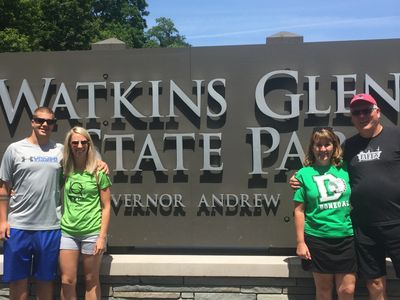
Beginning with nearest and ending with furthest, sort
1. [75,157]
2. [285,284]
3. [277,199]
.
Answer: [75,157]
[285,284]
[277,199]

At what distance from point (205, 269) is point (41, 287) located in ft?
4.14

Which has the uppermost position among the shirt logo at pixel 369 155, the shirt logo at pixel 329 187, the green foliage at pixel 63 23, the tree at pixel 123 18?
the tree at pixel 123 18

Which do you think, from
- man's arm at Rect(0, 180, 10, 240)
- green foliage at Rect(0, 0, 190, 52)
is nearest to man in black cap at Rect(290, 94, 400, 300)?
man's arm at Rect(0, 180, 10, 240)

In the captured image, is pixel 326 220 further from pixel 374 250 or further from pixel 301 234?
pixel 374 250

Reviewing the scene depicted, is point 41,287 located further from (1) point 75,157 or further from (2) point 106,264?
(1) point 75,157

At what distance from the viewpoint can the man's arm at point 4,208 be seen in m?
3.46

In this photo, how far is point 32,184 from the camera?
11.0 feet

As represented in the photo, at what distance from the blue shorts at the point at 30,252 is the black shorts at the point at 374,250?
2.13 metres

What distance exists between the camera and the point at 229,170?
4.14 m

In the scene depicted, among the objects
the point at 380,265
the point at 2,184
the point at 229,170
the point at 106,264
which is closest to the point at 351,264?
the point at 380,265

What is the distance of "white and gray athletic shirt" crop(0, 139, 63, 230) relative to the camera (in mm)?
3367

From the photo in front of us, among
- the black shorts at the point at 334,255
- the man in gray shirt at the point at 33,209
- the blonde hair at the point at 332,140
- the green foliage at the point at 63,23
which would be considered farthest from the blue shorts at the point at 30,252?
the green foliage at the point at 63,23

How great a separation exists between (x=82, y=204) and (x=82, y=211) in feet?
0.17

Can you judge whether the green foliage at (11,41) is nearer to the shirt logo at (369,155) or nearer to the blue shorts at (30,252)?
the blue shorts at (30,252)
